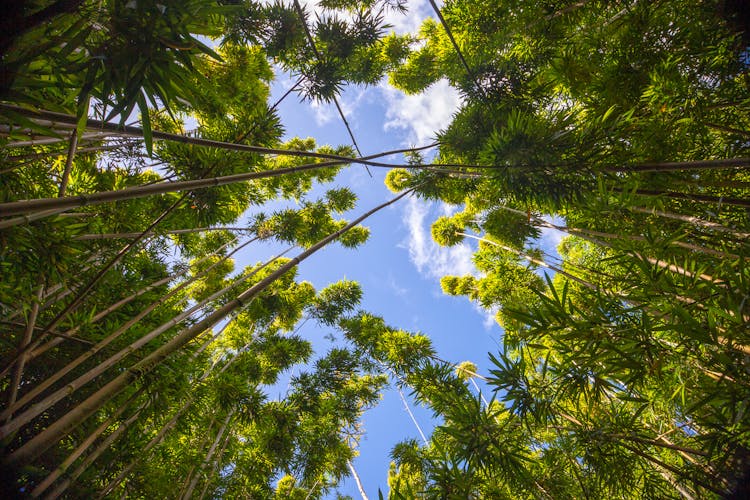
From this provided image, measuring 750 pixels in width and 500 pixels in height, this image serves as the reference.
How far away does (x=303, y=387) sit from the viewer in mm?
4973

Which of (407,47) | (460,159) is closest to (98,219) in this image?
(460,159)

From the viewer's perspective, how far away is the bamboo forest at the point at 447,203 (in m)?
0.82

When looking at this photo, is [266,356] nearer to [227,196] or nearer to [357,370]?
[357,370]

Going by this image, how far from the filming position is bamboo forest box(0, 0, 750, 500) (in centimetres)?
82

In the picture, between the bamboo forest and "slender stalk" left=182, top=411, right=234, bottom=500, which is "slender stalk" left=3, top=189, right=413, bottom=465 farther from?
"slender stalk" left=182, top=411, right=234, bottom=500

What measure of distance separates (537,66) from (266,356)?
593 centimetres

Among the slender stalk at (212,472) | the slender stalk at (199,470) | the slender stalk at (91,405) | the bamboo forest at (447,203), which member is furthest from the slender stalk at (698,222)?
the slender stalk at (212,472)

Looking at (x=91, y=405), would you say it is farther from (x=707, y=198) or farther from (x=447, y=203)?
(x=447, y=203)

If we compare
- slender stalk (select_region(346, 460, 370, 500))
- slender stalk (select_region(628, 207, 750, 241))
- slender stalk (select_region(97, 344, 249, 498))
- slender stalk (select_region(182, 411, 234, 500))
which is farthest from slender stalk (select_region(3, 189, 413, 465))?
slender stalk (select_region(346, 460, 370, 500))

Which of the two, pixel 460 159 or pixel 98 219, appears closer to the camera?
pixel 98 219

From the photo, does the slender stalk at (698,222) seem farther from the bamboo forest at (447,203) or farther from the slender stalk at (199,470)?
the slender stalk at (199,470)

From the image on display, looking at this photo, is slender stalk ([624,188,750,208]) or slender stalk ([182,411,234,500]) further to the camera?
slender stalk ([182,411,234,500])

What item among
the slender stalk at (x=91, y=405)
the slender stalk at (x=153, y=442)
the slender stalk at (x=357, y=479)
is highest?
the slender stalk at (x=357, y=479)

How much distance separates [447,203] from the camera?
4695 mm
